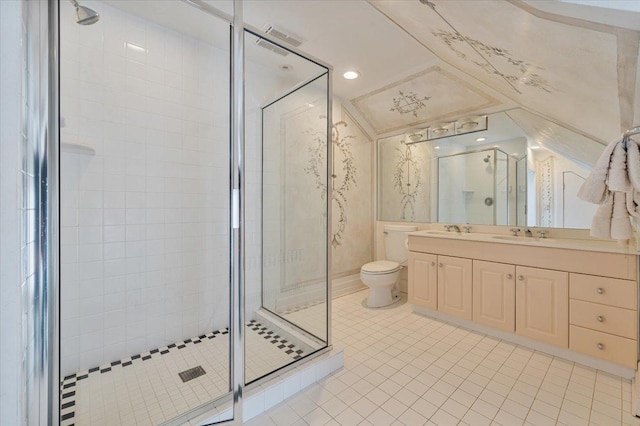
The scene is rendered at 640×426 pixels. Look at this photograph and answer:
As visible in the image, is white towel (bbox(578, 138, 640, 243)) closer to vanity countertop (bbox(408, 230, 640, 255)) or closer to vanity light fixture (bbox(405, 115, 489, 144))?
vanity countertop (bbox(408, 230, 640, 255))

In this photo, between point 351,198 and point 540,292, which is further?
point 351,198

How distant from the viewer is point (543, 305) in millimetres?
2027

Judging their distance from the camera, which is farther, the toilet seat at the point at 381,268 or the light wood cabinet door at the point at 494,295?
the toilet seat at the point at 381,268

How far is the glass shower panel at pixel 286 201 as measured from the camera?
6.92 ft

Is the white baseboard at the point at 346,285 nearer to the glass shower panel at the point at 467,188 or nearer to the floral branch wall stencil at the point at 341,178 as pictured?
the floral branch wall stencil at the point at 341,178

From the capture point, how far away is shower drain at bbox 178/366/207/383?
1678 mm

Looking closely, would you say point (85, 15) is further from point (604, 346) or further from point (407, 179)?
point (604, 346)

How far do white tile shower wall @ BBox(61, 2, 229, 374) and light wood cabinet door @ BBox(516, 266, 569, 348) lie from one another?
2.32 meters

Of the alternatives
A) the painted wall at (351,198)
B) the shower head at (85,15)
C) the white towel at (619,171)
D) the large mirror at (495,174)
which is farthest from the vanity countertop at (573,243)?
the shower head at (85,15)

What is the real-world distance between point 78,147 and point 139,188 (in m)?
0.41

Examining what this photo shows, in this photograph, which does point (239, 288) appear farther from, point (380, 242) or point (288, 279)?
point (380, 242)

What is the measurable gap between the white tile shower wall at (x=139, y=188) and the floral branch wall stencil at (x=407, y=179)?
216cm

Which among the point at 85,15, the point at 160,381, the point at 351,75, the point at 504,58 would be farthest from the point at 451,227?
the point at 85,15

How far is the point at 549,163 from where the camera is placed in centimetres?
233
